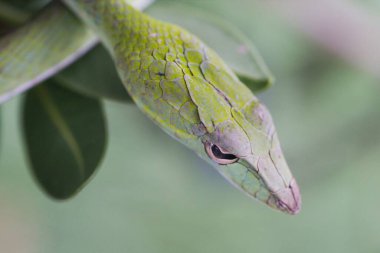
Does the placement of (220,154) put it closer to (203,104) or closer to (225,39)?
(203,104)

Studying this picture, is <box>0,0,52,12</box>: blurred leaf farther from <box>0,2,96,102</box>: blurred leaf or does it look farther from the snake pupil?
the snake pupil

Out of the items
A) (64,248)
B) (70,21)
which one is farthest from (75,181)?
(64,248)

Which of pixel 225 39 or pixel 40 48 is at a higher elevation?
pixel 225 39

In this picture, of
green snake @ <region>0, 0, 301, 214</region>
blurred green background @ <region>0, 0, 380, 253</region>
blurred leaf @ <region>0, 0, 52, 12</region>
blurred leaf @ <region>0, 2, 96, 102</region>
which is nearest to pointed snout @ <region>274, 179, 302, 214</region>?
green snake @ <region>0, 0, 301, 214</region>

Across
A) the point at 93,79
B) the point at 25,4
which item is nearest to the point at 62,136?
the point at 93,79

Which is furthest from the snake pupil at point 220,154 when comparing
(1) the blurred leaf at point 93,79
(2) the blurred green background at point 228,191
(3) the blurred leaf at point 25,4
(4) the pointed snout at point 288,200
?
(2) the blurred green background at point 228,191
